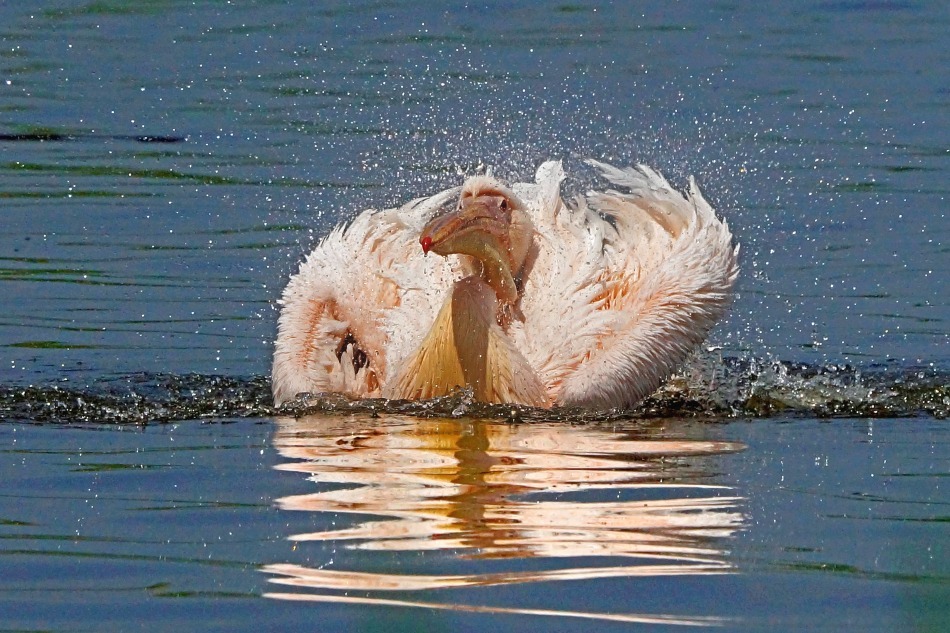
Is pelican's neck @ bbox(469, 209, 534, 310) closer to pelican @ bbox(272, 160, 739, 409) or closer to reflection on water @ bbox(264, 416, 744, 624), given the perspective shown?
pelican @ bbox(272, 160, 739, 409)

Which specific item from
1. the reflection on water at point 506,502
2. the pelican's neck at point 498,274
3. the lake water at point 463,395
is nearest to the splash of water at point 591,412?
the lake water at point 463,395

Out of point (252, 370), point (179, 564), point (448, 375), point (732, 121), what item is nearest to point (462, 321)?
point (448, 375)

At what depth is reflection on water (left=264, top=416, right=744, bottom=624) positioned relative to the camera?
17.5 ft

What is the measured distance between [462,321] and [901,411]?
6.39 ft

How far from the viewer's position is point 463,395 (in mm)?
8070

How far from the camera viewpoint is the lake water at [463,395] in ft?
17.5

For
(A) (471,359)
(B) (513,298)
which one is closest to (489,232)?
(B) (513,298)

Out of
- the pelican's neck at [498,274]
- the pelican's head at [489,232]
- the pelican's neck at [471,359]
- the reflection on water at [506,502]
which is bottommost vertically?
the reflection on water at [506,502]

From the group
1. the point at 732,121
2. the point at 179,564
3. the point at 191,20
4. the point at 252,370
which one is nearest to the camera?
the point at 179,564

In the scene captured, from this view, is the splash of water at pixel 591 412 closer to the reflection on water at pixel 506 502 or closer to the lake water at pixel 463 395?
the lake water at pixel 463 395

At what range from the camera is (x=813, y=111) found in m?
15.5

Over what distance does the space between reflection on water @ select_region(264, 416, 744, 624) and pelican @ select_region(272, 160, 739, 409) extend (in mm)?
294

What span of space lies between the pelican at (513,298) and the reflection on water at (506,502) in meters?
0.29

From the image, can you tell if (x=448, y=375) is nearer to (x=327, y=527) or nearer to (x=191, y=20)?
(x=327, y=527)
